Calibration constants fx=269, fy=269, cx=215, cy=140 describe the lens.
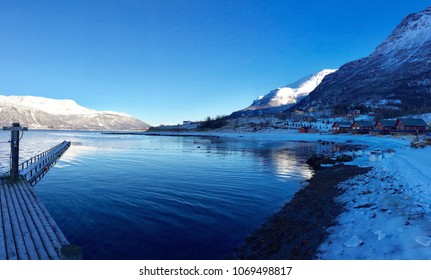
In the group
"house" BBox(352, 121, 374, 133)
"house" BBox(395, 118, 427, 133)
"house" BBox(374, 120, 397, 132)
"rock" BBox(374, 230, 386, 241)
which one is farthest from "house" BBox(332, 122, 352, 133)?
"rock" BBox(374, 230, 386, 241)

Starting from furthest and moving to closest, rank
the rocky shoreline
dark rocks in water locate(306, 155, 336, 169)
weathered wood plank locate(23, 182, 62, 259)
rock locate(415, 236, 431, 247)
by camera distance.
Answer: dark rocks in water locate(306, 155, 336, 169) → the rocky shoreline → weathered wood plank locate(23, 182, 62, 259) → rock locate(415, 236, 431, 247)

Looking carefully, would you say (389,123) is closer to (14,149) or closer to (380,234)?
(380,234)

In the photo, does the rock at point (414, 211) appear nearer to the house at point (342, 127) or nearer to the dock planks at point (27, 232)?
the dock planks at point (27, 232)

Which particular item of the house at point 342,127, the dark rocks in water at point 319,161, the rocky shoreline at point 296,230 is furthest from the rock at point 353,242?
the house at point 342,127

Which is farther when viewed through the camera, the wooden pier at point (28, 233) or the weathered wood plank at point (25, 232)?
the weathered wood plank at point (25, 232)

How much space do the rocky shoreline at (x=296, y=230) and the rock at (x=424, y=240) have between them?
125 inches

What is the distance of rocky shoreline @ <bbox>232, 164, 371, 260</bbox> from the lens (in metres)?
10.5

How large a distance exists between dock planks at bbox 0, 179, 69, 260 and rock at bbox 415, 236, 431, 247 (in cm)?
1162

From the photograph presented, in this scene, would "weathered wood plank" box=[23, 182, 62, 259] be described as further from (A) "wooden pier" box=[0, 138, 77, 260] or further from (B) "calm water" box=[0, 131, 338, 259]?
(B) "calm water" box=[0, 131, 338, 259]

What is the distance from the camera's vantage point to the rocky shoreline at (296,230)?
10.5 metres

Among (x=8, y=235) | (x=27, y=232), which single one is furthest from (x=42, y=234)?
(x=8, y=235)

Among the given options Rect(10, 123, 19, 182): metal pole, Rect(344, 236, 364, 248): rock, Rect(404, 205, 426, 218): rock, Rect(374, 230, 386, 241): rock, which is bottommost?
Rect(344, 236, 364, 248): rock

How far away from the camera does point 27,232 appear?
431 inches
